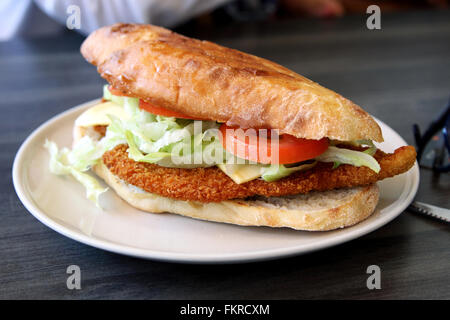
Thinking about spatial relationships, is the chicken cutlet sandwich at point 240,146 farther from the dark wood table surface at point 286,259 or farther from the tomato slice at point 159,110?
the dark wood table surface at point 286,259

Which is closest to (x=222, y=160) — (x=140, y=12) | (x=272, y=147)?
(x=272, y=147)

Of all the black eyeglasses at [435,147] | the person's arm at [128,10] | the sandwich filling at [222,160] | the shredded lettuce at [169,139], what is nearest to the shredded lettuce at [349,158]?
the sandwich filling at [222,160]

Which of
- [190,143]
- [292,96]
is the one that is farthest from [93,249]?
[292,96]

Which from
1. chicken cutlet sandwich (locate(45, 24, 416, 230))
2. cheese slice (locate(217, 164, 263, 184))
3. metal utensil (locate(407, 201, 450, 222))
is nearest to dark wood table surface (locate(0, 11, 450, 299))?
metal utensil (locate(407, 201, 450, 222))

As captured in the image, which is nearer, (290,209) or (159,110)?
(290,209)

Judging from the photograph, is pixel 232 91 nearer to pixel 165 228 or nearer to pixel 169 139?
pixel 169 139

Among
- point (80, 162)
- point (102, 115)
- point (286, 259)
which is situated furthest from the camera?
point (102, 115)

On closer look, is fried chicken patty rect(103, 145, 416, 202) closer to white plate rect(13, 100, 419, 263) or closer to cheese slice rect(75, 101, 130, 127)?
white plate rect(13, 100, 419, 263)

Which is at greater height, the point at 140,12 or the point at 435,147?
the point at 140,12

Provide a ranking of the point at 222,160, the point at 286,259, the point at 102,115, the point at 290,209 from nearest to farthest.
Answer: the point at 286,259 → the point at 290,209 → the point at 222,160 → the point at 102,115
